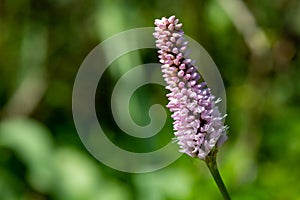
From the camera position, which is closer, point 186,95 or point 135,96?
point 186,95

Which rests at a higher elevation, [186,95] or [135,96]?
[135,96]

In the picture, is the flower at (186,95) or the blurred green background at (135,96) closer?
the flower at (186,95)

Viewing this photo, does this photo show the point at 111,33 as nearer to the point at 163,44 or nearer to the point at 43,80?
the point at 43,80

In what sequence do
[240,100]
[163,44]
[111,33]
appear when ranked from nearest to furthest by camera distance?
[163,44] → [111,33] → [240,100]

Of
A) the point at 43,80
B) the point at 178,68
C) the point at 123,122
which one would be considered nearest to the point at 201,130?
the point at 178,68

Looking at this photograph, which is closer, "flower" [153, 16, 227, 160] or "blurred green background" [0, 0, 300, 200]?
"flower" [153, 16, 227, 160]
